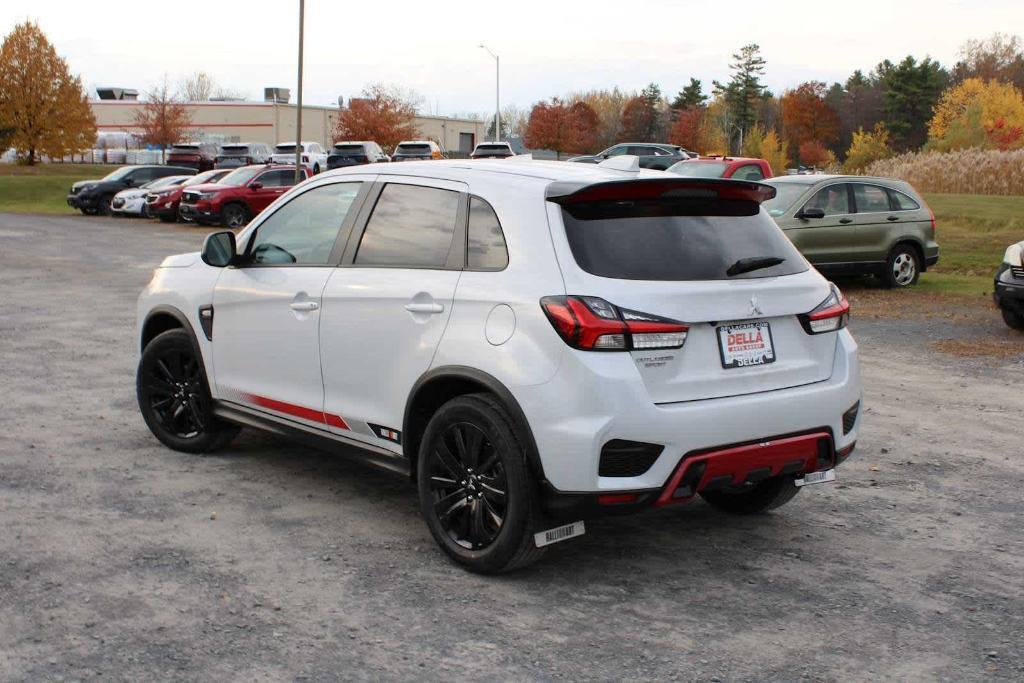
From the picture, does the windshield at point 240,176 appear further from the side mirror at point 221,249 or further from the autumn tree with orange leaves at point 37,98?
the autumn tree with orange leaves at point 37,98

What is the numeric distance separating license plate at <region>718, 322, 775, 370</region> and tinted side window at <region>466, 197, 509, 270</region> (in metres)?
0.96

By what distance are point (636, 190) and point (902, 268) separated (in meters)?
14.1

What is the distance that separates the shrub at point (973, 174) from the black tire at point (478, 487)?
35258 mm

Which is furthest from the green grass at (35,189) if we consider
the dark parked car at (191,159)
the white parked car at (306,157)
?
the white parked car at (306,157)

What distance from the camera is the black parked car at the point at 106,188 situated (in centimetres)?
3781

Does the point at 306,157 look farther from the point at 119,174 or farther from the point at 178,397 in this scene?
the point at 178,397

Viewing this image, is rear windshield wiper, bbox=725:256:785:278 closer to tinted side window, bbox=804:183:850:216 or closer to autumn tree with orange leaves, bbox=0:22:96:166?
tinted side window, bbox=804:183:850:216

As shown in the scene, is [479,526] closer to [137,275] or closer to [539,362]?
[539,362]

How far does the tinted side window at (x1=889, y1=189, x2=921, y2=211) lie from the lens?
57.5ft

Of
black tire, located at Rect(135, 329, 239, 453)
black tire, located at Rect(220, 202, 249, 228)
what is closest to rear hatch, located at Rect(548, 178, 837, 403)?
black tire, located at Rect(135, 329, 239, 453)

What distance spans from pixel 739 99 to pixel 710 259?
12217 centimetres

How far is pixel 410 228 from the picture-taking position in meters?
5.45

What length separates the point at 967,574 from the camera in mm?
5109

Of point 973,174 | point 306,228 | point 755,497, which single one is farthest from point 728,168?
point 973,174
